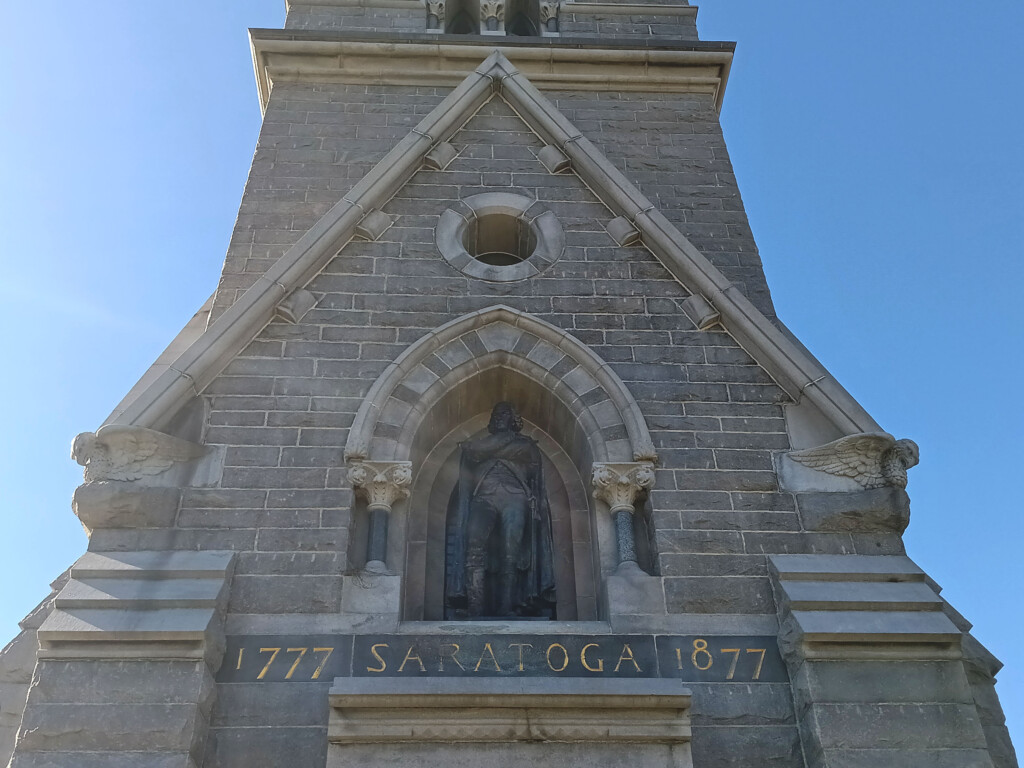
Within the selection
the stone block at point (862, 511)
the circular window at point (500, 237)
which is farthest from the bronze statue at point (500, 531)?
the stone block at point (862, 511)

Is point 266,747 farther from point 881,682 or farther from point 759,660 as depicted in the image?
point 881,682

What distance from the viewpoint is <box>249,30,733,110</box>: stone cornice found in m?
14.0

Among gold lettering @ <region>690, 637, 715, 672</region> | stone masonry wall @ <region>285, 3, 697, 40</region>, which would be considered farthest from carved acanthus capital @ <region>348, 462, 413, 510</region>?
stone masonry wall @ <region>285, 3, 697, 40</region>

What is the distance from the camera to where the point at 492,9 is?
1588 cm

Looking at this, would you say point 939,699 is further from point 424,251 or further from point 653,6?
point 653,6

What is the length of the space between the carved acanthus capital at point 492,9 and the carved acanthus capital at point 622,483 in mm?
9331

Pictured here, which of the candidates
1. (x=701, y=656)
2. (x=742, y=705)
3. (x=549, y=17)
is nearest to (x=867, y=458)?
(x=701, y=656)

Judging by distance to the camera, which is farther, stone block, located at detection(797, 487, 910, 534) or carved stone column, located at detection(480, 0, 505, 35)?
carved stone column, located at detection(480, 0, 505, 35)

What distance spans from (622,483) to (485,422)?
6.67ft

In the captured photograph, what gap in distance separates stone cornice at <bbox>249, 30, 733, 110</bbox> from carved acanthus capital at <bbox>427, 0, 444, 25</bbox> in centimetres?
149

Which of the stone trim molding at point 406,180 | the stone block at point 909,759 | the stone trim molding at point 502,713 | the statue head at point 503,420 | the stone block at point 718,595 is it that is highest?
the stone trim molding at point 406,180

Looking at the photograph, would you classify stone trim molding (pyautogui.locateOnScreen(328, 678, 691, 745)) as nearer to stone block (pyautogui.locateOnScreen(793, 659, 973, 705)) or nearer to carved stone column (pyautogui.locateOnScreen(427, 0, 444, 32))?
stone block (pyautogui.locateOnScreen(793, 659, 973, 705))

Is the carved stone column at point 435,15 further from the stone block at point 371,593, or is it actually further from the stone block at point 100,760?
the stone block at point 100,760

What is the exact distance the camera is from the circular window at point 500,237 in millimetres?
10852
